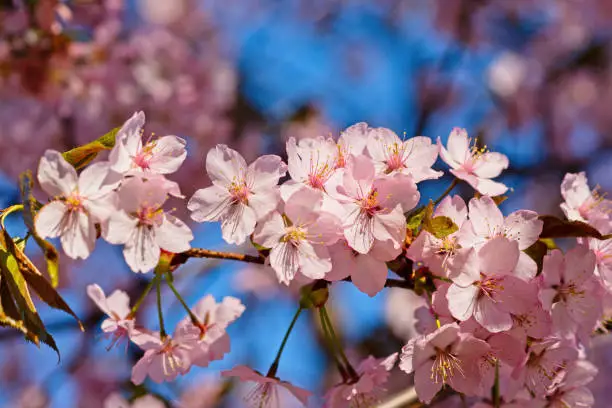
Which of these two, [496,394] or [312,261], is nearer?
[312,261]

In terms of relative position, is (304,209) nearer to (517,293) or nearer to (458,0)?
(517,293)

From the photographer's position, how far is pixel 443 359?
1131 mm

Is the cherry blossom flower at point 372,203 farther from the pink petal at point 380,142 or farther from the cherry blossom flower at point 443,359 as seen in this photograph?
the cherry blossom flower at point 443,359

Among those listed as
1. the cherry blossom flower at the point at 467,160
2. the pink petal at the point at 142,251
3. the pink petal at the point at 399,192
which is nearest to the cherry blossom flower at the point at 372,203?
the pink petal at the point at 399,192

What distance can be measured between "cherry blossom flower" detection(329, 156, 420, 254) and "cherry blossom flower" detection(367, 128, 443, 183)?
0.24 feet

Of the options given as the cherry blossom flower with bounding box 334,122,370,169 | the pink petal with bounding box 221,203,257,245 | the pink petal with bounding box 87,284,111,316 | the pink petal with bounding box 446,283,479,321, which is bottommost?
the pink petal with bounding box 87,284,111,316

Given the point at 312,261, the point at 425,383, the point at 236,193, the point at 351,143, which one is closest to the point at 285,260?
the point at 312,261

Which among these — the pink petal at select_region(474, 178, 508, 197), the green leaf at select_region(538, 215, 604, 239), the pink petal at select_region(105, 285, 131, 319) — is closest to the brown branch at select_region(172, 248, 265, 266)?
the pink petal at select_region(105, 285, 131, 319)

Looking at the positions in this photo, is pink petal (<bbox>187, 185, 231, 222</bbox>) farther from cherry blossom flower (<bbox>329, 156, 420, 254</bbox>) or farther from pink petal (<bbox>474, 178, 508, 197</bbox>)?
pink petal (<bbox>474, 178, 508, 197</bbox>)

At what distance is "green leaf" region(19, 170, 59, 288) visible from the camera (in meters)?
0.97

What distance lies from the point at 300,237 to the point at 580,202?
25.1 inches

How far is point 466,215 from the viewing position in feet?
3.74

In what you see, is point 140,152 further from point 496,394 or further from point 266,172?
point 496,394

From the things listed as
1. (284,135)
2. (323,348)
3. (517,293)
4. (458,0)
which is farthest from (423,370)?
(458,0)
